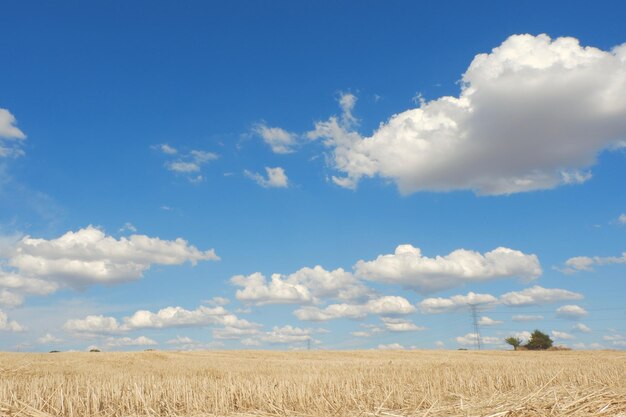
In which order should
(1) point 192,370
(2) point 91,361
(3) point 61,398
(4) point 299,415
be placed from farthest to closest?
(2) point 91,361
(1) point 192,370
(3) point 61,398
(4) point 299,415

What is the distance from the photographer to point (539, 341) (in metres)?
75.1

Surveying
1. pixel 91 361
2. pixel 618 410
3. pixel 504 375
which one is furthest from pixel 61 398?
pixel 91 361

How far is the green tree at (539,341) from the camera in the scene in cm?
7412

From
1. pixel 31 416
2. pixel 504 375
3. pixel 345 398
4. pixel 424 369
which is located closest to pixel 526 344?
pixel 424 369

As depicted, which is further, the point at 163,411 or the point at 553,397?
the point at 163,411

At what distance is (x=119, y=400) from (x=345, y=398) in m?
4.51

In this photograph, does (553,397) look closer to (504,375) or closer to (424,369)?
(504,375)

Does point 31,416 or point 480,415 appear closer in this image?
point 480,415

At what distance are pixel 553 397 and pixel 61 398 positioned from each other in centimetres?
862

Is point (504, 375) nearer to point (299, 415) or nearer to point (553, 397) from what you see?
point (553, 397)

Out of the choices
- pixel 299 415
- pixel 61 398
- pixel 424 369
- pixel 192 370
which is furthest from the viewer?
pixel 192 370

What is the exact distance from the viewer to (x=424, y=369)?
71.9 ft

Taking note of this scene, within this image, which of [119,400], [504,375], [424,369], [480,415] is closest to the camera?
[480,415]

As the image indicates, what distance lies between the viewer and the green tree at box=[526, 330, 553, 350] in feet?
243
